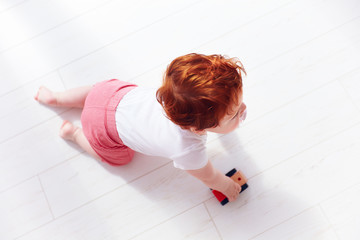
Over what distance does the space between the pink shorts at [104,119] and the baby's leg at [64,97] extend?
0.10 m

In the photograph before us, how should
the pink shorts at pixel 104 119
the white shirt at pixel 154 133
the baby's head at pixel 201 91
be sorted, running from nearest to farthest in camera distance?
the baby's head at pixel 201 91, the white shirt at pixel 154 133, the pink shorts at pixel 104 119

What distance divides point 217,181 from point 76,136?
0.44 metres

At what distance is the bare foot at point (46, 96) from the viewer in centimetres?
97

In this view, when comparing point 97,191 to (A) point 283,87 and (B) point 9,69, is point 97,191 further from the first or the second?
(A) point 283,87

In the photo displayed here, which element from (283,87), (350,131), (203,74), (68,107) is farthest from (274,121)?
(68,107)

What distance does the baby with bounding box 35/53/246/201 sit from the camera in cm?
54

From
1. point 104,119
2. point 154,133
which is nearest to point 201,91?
point 154,133

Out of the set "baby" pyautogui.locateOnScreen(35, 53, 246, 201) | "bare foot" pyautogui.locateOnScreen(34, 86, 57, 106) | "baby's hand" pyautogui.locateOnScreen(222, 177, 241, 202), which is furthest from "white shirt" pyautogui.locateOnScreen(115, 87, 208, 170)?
"bare foot" pyautogui.locateOnScreen(34, 86, 57, 106)

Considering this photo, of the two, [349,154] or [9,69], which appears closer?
[349,154]

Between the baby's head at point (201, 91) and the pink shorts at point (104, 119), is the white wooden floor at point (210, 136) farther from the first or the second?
the baby's head at point (201, 91)

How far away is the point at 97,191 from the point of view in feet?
3.14

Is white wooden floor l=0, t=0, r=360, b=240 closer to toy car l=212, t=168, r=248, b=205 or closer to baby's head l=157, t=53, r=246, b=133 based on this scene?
toy car l=212, t=168, r=248, b=205

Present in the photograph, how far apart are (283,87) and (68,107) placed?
68 centimetres

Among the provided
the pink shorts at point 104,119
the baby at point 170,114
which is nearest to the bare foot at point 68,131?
the baby at point 170,114
